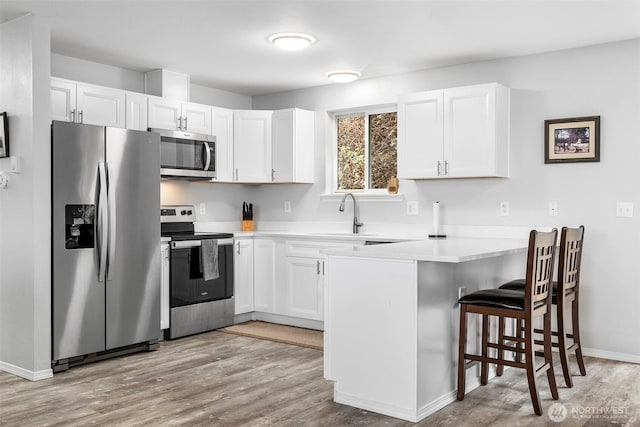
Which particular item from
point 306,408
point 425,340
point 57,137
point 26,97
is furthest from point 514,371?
point 26,97

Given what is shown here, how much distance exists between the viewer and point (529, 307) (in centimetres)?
311

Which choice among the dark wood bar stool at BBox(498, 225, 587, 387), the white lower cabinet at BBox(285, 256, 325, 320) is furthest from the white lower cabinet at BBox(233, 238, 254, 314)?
the dark wood bar stool at BBox(498, 225, 587, 387)

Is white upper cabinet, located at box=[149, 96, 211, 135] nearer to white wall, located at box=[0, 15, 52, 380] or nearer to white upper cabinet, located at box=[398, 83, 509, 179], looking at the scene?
white wall, located at box=[0, 15, 52, 380]

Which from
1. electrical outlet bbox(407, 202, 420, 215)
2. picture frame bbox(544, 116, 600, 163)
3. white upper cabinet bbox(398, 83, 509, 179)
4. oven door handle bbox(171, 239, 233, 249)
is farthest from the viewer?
electrical outlet bbox(407, 202, 420, 215)

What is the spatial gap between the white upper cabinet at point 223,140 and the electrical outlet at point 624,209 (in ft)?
11.2

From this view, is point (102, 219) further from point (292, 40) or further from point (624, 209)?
point (624, 209)

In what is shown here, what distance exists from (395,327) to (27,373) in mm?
2482

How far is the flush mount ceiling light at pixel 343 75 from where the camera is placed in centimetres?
523

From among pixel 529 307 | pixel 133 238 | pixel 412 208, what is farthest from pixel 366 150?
pixel 529 307

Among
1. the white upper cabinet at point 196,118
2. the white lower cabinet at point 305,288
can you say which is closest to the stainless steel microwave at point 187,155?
the white upper cabinet at point 196,118

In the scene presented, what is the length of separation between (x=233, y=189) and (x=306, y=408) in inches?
134

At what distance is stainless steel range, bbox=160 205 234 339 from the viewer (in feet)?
16.3

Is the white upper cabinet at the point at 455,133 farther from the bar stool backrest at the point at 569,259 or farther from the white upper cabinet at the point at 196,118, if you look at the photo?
the white upper cabinet at the point at 196,118

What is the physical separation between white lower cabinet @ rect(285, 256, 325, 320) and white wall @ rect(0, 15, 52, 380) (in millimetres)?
2237
